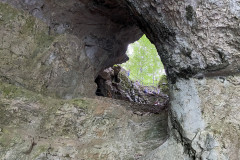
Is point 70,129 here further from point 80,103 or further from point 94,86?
point 94,86

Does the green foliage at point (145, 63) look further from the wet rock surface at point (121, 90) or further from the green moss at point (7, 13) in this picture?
the green moss at point (7, 13)

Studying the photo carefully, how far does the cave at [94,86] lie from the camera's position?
230 centimetres

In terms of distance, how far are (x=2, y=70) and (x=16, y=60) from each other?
279 mm

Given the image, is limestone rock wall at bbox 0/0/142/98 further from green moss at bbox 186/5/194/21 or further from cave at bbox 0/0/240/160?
green moss at bbox 186/5/194/21

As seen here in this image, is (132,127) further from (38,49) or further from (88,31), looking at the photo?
(88,31)

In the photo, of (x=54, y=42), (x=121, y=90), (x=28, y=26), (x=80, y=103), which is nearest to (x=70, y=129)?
(x=80, y=103)

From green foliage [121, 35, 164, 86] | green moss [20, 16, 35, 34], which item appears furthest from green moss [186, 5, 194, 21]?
green foliage [121, 35, 164, 86]

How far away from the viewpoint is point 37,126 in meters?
3.16

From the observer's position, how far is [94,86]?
4.48m

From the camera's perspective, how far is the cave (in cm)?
230

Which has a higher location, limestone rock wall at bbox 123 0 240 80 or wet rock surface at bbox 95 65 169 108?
limestone rock wall at bbox 123 0 240 80

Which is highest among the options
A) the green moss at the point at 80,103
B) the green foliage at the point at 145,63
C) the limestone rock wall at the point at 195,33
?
the limestone rock wall at the point at 195,33

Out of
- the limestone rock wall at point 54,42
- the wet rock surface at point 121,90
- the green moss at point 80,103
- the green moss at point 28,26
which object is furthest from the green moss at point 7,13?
the wet rock surface at point 121,90

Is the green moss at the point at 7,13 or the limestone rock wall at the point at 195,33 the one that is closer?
the limestone rock wall at the point at 195,33
